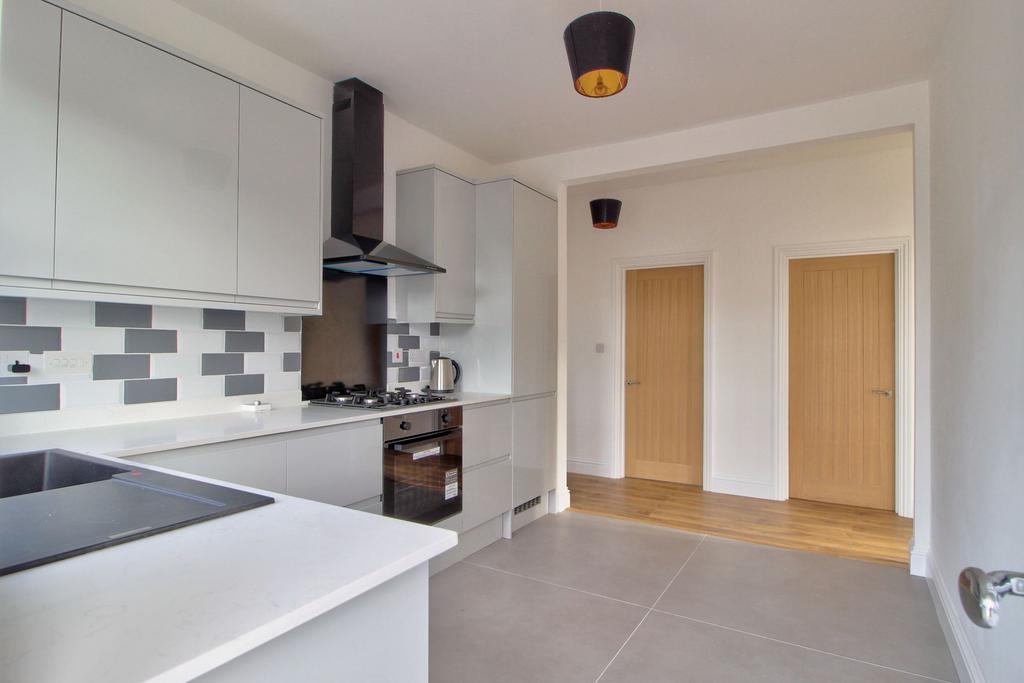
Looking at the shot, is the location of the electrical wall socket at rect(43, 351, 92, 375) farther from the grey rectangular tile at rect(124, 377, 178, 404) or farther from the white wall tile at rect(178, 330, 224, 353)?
the white wall tile at rect(178, 330, 224, 353)

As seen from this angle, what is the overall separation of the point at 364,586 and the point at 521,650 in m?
1.81

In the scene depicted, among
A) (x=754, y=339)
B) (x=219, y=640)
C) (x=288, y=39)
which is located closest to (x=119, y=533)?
(x=219, y=640)

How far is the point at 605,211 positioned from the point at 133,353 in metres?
3.58

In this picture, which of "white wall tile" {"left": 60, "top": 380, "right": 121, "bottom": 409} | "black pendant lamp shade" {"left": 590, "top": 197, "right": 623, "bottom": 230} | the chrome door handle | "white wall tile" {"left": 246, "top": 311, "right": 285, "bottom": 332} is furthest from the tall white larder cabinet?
the chrome door handle

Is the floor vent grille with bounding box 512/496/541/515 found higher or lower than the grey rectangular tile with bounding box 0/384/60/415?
lower

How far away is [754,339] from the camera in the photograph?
474 centimetres

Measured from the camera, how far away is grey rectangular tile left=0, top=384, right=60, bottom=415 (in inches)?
74.2

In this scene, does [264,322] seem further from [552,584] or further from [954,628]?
[954,628]

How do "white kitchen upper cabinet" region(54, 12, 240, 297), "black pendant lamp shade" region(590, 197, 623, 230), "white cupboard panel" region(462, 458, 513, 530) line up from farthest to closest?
"black pendant lamp shade" region(590, 197, 623, 230)
"white cupboard panel" region(462, 458, 513, 530)
"white kitchen upper cabinet" region(54, 12, 240, 297)

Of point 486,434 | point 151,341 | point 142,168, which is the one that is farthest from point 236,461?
point 486,434

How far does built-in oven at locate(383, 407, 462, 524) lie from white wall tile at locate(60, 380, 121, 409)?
107cm

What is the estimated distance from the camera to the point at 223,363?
100 inches

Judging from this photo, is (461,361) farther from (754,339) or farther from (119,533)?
(119,533)

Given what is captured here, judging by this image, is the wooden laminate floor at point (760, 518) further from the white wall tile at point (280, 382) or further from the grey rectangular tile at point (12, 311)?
the grey rectangular tile at point (12, 311)
